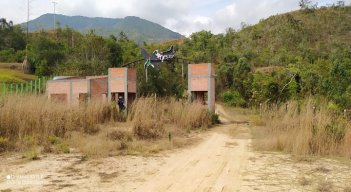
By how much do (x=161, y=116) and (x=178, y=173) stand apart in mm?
6583

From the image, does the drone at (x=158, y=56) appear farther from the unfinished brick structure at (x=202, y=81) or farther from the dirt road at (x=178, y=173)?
the dirt road at (x=178, y=173)

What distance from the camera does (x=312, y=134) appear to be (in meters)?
8.97

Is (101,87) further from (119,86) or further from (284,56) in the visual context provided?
(284,56)

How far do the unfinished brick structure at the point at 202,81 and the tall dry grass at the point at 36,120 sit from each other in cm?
920

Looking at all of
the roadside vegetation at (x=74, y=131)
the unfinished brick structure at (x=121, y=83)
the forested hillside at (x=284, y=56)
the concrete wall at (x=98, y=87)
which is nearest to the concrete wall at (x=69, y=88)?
the concrete wall at (x=98, y=87)

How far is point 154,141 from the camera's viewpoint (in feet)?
34.9

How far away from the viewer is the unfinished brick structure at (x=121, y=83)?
22.0 metres

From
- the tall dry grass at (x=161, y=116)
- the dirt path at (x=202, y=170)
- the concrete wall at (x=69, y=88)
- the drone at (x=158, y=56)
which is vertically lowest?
the dirt path at (x=202, y=170)

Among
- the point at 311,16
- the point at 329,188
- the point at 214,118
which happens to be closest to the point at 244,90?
the point at 214,118

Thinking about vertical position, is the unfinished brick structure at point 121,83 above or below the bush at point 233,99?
above

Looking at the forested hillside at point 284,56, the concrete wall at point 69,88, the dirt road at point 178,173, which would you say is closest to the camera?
the dirt road at point 178,173

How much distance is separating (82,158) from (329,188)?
15.7ft

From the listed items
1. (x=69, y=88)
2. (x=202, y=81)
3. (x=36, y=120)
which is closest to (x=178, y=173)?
(x=36, y=120)

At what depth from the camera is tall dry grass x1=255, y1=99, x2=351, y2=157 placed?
8836 millimetres
